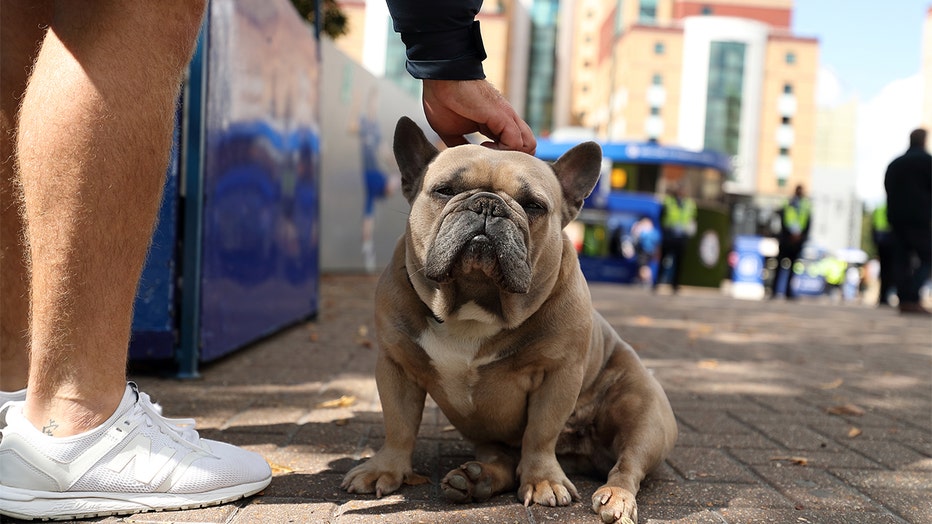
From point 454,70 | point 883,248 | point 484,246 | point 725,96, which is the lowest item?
point 883,248

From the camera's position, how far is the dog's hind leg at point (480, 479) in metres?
2.05

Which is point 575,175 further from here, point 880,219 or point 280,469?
point 880,219

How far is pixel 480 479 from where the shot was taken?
6.88 ft

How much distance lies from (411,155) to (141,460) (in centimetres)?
115

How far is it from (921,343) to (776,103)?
5855cm

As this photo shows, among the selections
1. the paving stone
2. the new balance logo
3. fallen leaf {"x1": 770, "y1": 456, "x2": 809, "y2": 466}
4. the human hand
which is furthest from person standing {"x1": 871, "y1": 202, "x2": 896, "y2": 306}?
the new balance logo

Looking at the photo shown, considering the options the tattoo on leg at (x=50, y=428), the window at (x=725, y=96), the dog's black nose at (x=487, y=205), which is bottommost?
the tattoo on leg at (x=50, y=428)

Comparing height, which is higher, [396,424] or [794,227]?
[794,227]

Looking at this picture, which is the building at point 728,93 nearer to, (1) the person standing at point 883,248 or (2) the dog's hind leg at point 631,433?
(1) the person standing at point 883,248

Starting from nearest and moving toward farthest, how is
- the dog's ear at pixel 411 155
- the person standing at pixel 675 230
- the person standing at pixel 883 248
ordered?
the dog's ear at pixel 411 155 < the person standing at pixel 883 248 < the person standing at pixel 675 230

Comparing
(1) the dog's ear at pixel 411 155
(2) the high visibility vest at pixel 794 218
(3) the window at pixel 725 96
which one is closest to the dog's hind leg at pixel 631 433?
(1) the dog's ear at pixel 411 155

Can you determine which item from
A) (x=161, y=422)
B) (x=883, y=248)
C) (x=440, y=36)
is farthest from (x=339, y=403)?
(x=883, y=248)

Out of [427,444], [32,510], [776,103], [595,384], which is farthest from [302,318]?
[776,103]

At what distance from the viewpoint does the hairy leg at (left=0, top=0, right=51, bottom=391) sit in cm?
213
